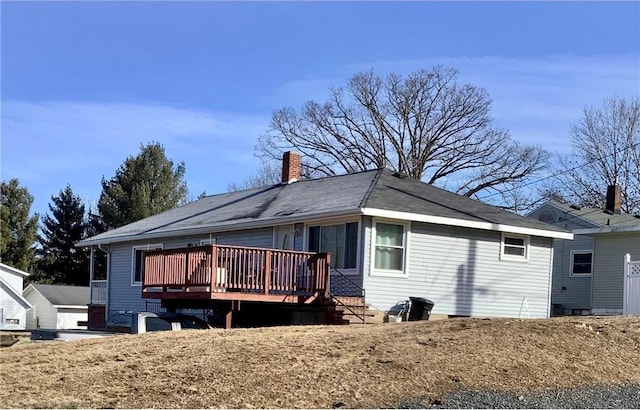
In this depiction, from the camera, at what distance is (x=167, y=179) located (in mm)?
55469

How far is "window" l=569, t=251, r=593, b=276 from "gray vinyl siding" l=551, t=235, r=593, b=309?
13cm

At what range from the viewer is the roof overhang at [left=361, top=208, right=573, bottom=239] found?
1980 cm

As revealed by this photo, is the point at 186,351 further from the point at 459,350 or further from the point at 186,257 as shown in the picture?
the point at 186,257

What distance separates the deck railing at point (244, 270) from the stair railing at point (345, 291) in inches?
27.6

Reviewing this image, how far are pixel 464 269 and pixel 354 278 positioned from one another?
11.1 feet

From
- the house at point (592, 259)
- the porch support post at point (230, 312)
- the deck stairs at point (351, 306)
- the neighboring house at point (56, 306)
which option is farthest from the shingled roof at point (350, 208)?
the neighboring house at point (56, 306)

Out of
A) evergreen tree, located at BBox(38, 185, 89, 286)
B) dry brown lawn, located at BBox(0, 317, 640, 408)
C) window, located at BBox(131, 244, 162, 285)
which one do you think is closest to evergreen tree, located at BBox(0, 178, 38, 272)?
evergreen tree, located at BBox(38, 185, 89, 286)

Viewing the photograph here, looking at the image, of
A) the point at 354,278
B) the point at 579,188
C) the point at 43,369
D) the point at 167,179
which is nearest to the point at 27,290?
the point at 167,179

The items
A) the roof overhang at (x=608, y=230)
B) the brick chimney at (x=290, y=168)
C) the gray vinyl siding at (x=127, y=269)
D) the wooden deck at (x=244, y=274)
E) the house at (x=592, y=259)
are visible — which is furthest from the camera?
the house at (x=592, y=259)

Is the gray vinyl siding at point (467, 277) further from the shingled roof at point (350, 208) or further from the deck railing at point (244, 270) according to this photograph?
the deck railing at point (244, 270)

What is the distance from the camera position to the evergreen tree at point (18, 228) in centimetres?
5738

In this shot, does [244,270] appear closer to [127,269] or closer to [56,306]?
[127,269]

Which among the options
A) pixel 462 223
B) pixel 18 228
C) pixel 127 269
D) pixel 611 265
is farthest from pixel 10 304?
pixel 462 223

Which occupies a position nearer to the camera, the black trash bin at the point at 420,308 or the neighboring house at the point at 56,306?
the black trash bin at the point at 420,308
